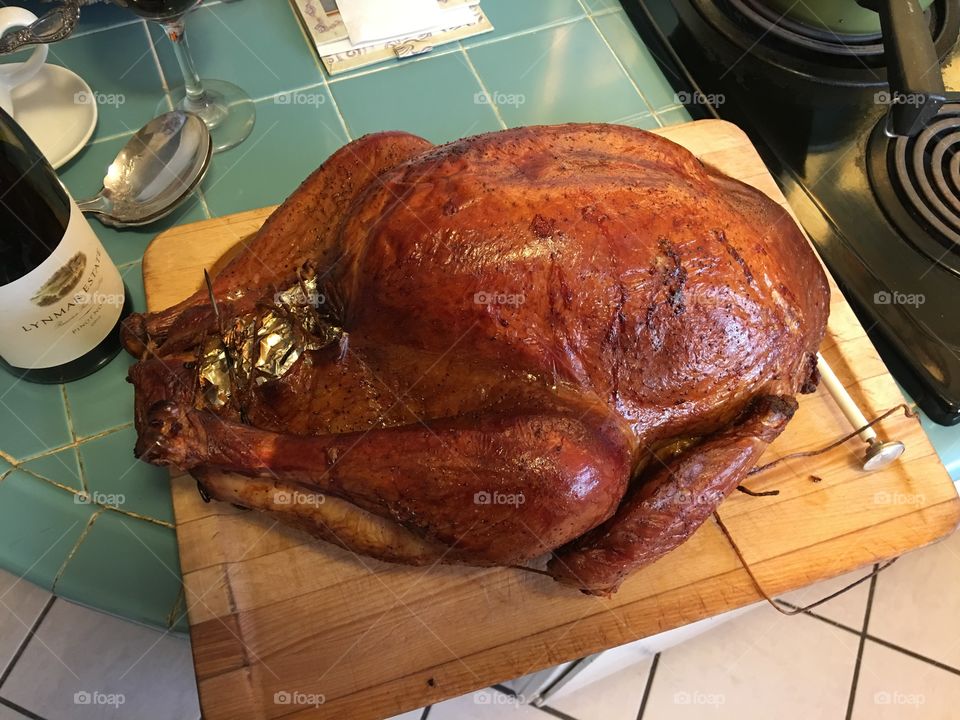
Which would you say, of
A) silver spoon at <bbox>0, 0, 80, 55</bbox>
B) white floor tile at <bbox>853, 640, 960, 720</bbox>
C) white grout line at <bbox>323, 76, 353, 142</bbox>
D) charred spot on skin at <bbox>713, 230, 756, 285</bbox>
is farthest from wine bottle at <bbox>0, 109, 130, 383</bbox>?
white floor tile at <bbox>853, 640, 960, 720</bbox>

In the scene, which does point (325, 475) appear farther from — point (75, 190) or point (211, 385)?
point (75, 190)

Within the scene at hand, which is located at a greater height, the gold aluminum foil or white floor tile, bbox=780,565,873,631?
the gold aluminum foil

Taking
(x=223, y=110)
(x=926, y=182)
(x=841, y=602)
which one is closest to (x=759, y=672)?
(x=841, y=602)

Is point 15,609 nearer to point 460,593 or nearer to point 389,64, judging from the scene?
point 460,593

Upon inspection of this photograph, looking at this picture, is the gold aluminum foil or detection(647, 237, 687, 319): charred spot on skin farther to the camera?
the gold aluminum foil

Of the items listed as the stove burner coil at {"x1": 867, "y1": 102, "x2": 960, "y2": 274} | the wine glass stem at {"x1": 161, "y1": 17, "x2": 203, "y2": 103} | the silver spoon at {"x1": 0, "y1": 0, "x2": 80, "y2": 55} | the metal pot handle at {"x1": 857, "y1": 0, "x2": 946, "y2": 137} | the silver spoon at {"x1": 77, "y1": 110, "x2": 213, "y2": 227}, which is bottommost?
the stove burner coil at {"x1": 867, "y1": 102, "x2": 960, "y2": 274}

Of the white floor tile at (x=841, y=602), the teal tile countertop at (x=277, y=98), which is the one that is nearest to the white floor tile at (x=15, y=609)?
the teal tile countertop at (x=277, y=98)

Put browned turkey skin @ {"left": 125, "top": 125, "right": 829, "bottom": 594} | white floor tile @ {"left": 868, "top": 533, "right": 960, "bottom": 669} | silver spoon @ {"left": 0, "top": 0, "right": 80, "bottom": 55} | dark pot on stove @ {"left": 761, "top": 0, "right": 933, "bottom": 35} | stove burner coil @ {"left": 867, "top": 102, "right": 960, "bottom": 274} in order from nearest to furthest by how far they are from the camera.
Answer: browned turkey skin @ {"left": 125, "top": 125, "right": 829, "bottom": 594} < silver spoon @ {"left": 0, "top": 0, "right": 80, "bottom": 55} < stove burner coil @ {"left": 867, "top": 102, "right": 960, "bottom": 274} < dark pot on stove @ {"left": 761, "top": 0, "right": 933, "bottom": 35} < white floor tile @ {"left": 868, "top": 533, "right": 960, "bottom": 669}

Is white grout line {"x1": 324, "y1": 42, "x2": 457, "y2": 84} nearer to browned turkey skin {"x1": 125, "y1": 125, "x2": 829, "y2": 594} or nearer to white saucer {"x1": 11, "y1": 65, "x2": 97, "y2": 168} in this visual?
white saucer {"x1": 11, "y1": 65, "x2": 97, "y2": 168}
